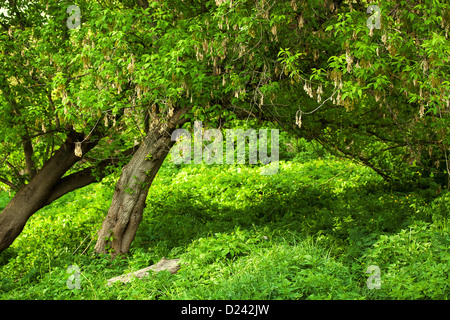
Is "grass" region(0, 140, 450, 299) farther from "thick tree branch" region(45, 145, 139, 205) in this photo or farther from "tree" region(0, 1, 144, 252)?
"tree" region(0, 1, 144, 252)

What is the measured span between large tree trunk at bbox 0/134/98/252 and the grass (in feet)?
2.28

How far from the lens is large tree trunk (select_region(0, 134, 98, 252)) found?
898 cm

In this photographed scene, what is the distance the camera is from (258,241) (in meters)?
7.37

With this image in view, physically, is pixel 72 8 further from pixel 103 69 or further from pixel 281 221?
pixel 281 221

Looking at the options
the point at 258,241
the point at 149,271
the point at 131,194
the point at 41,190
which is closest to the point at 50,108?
the point at 41,190

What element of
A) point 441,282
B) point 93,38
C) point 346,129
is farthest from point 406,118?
point 93,38

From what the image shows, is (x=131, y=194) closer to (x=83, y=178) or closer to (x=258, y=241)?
(x=83, y=178)

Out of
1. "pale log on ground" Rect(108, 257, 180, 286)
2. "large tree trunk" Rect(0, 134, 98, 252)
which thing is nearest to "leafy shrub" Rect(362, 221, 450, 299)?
"pale log on ground" Rect(108, 257, 180, 286)

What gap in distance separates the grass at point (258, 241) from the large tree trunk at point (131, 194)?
0.33 metres

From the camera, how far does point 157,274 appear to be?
6.27 meters

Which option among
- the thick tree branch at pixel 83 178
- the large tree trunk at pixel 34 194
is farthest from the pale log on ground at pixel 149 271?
the large tree trunk at pixel 34 194

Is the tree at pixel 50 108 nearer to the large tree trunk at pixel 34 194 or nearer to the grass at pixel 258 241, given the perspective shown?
the large tree trunk at pixel 34 194

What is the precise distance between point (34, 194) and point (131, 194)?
2.23 meters

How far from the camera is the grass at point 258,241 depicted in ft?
18.0
